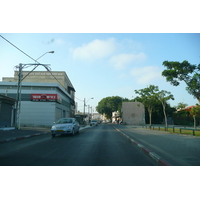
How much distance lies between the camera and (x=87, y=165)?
5.75 m

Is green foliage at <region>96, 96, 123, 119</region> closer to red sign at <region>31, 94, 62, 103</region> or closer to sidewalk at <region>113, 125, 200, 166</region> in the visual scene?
red sign at <region>31, 94, 62, 103</region>

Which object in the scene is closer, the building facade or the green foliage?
the building facade

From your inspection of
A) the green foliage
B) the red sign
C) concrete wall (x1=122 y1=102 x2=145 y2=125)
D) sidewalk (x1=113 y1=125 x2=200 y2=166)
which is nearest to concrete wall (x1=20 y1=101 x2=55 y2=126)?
the red sign

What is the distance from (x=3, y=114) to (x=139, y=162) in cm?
2005

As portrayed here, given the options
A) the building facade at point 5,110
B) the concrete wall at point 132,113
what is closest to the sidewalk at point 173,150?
the building facade at point 5,110

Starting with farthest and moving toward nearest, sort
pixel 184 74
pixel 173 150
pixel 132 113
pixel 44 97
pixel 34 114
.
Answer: pixel 132 113 < pixel 44 97 < pixel 34 114 < pixel 184 74 < pixel 173 150

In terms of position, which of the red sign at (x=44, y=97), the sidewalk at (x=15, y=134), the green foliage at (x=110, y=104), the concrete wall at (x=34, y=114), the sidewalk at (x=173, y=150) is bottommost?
the sidewalk at (x=15, y=134)

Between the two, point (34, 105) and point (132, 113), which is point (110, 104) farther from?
point (34, 105)

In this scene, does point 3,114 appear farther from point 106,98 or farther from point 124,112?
point 106,98

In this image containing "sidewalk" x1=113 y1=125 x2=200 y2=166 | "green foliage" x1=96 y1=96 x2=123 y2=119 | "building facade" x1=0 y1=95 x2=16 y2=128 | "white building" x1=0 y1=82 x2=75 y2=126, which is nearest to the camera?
"sidewalk" x1=113 y1=125 x2=200 y2=166

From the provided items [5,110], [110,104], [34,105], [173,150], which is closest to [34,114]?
[34,105]

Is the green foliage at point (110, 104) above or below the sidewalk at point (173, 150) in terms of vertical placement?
above

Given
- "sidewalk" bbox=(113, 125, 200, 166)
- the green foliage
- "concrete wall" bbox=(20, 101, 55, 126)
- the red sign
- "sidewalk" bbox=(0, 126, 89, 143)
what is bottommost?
"sidewalk" bbox=(0, 126, 89, 143)

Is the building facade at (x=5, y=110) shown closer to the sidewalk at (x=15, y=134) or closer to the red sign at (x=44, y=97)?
the sidewalk at (x=15, y=134)
